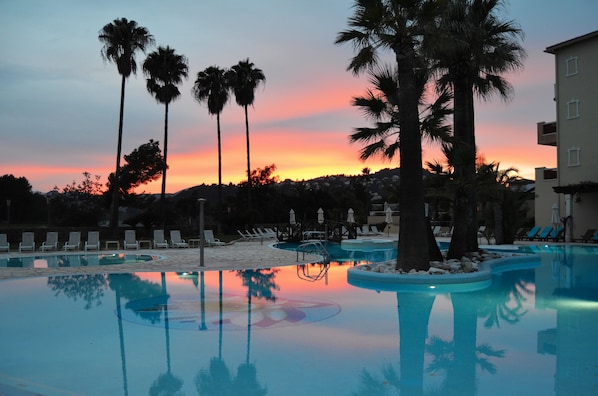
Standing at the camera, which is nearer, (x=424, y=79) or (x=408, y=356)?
(x=408, y=356)

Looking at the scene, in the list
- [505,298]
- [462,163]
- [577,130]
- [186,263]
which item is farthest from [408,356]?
[577,130]

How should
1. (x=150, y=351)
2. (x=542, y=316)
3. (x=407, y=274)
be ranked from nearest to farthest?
(x=150, y=351) → (x=542, y=316) → (x=407, y=274)

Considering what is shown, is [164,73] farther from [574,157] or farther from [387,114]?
[574,157]

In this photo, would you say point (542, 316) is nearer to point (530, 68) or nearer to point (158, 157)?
point (530, 68)

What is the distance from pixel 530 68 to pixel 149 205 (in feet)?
99.9

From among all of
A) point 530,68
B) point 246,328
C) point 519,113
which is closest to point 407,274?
point 246,328

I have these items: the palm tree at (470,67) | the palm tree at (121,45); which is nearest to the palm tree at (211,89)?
the palm tree at (121,45)

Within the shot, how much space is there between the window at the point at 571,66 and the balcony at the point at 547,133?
3267 mm

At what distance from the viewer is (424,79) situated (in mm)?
13859

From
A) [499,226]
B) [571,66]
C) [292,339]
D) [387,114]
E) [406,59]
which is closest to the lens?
[292,339]

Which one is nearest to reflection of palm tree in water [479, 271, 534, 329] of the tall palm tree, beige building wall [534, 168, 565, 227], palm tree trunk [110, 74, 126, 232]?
the tall palm tree

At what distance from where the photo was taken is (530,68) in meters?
25.7

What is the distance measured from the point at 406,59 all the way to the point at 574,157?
64.9 ft

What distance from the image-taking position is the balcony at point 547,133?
3011cm
